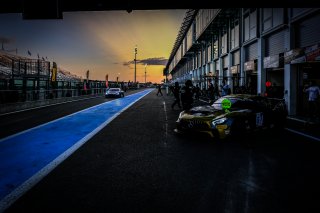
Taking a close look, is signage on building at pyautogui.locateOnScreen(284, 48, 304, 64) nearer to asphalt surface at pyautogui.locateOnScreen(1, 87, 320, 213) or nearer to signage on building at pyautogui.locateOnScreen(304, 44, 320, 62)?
signage on building at pyautogui.locateOnScreen(304, 44, 320, 62)

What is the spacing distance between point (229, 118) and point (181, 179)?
156 inches

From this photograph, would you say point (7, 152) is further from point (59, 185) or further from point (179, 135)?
point (179, 135)

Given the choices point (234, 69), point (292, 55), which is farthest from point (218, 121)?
point (234, 69)

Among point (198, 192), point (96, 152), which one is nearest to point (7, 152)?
point (96, 152)

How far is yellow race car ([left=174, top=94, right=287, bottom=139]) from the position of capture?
28.3ft

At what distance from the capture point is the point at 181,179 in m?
5.11

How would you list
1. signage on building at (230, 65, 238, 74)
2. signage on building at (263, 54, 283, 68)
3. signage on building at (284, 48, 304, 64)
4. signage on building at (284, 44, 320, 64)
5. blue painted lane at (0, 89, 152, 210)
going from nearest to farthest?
blue painted lane at (0, 89, 152, 210)
signage on building at (284, 44, 320, 64)
signage on building at (284, 48, 304, 64)
signage on building at (263, 54, 283, 68)
signage on building at (230, 65, 238, 74)

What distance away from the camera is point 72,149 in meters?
7.60

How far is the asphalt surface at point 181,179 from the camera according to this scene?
3961 mm

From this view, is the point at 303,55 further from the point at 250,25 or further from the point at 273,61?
the point at 250,25

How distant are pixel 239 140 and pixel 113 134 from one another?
3729 mm

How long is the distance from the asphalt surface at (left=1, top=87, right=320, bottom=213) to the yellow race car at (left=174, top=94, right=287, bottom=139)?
1.28ft

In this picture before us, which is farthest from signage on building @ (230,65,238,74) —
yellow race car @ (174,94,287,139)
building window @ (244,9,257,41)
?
yellow race car @ (174,94,287,139)

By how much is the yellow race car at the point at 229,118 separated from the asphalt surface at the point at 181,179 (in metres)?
0.39
